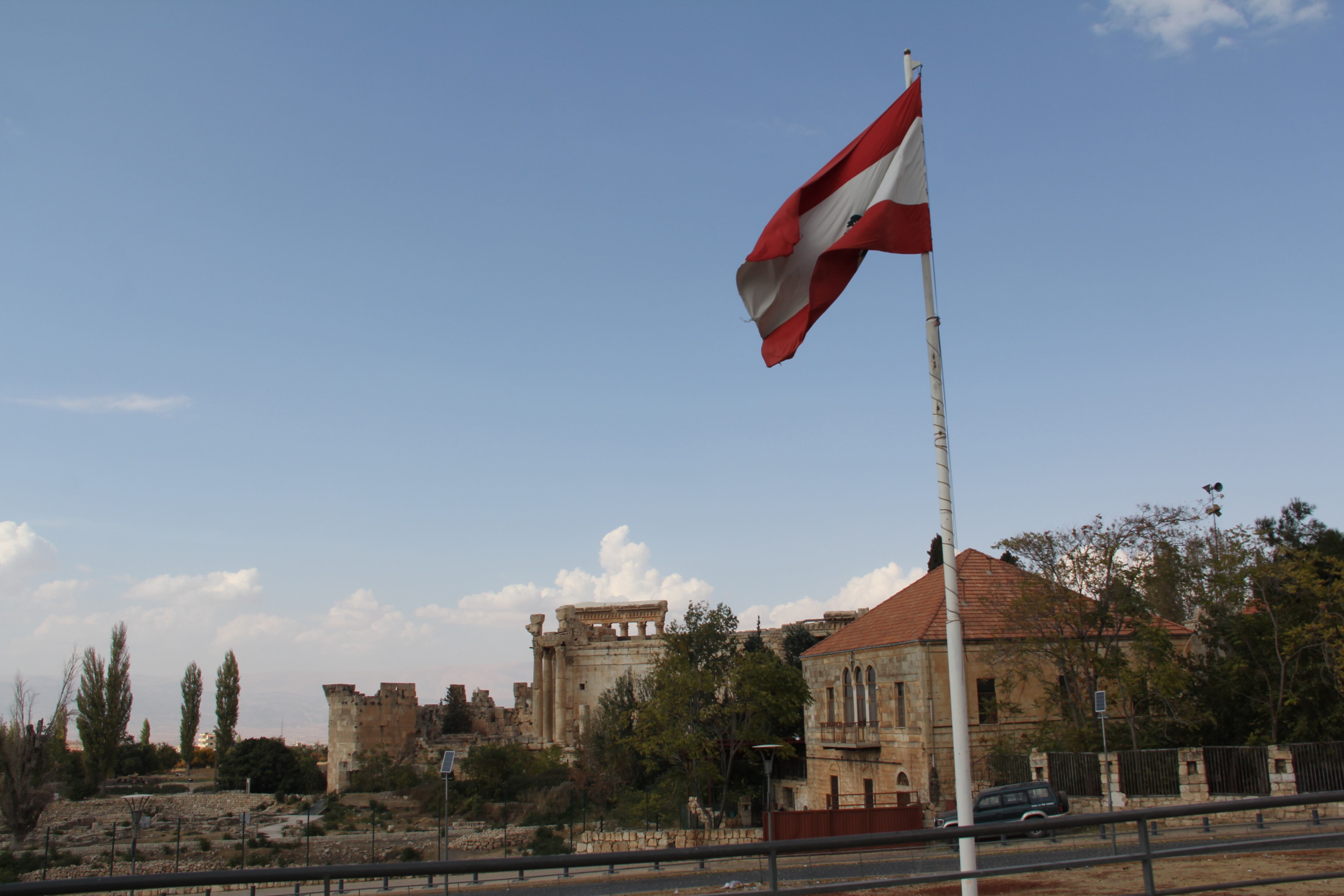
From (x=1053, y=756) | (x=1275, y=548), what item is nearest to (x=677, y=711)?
(x=1053, y=756)

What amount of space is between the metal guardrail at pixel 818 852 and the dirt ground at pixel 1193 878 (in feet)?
3.09

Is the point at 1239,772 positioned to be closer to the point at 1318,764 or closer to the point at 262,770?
the point at 1318,764

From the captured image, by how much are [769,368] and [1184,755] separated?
68.6ft

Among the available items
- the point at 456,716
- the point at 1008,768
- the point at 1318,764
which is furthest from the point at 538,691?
the point at 1318,764

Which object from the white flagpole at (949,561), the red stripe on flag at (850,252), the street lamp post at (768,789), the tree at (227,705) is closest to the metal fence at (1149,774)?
the street lamp post at (768,789)

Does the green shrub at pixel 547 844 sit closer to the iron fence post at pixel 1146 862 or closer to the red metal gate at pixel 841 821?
the red metal gate at pixel 841 821

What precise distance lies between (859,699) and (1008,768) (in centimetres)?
754

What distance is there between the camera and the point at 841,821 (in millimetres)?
26250

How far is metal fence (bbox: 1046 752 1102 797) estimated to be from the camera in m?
25.8

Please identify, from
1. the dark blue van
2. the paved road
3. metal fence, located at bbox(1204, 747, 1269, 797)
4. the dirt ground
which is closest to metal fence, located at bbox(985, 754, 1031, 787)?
the dark blue van

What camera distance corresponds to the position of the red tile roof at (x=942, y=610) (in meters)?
32.1

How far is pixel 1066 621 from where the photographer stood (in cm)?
2894

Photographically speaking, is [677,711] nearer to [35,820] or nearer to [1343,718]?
[1343,718]

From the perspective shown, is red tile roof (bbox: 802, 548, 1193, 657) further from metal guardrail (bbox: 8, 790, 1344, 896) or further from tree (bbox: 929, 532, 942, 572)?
metal guardrail (bbox: 8, 790, 1344, 896)
